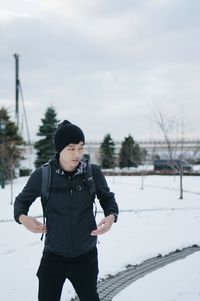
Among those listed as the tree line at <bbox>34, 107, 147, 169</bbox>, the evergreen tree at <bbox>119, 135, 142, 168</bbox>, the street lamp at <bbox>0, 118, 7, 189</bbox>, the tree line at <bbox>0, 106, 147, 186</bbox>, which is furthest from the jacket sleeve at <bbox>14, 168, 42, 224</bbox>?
the evergreen tree at <bbox>119, 135, 142, 168</bbox>

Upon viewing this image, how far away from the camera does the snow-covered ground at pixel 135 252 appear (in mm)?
4301

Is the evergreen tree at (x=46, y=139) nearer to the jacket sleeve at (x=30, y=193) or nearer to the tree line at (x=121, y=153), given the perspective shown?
the tree line at (x=121, y=153)

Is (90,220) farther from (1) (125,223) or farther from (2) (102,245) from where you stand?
(1) (125,223)

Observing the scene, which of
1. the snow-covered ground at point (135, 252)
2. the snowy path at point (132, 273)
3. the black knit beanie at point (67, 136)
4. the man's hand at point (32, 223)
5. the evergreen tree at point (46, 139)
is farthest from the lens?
the evergreen tree at point (46, 139)

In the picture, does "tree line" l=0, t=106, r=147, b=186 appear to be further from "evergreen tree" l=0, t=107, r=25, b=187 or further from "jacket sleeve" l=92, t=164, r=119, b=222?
"jacket sleeve" l=92, t=164, r=119, b=222

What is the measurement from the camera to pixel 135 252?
6250mm

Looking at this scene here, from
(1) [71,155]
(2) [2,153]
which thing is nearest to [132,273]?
(1) [71,155]

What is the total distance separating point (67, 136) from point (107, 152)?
42.8m

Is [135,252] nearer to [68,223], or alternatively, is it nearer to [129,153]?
[68,223]

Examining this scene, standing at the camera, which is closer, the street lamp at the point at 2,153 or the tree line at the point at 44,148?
the street lamp at the point at 2,153

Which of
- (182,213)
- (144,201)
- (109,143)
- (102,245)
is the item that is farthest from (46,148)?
(102,245)

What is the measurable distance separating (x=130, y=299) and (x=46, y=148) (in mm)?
31537

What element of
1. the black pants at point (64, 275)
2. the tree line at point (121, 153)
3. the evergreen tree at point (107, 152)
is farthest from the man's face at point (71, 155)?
the evergreen tree at point (107, 152)

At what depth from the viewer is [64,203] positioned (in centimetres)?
247
